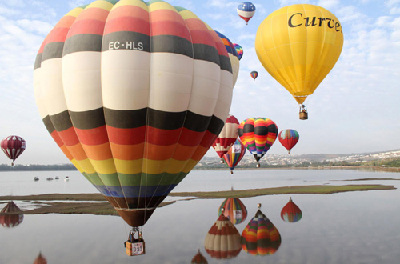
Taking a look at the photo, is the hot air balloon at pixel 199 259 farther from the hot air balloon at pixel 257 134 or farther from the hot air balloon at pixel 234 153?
the hot air balloon at pixel 234 153

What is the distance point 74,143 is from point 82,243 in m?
10.2

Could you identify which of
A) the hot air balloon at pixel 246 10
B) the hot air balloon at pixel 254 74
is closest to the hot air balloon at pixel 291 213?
the hot air balloon at pixel 254 74

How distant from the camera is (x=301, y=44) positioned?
60.0 ft

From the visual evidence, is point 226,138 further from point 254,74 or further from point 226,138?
point 254,74

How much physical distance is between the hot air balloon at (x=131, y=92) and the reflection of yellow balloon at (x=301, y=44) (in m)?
9.81

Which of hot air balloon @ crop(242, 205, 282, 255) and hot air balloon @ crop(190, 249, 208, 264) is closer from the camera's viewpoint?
hot air balloon @ crop(190, 249, 208, 264)

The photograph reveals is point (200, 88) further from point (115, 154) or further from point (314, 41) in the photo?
point (314, 41)

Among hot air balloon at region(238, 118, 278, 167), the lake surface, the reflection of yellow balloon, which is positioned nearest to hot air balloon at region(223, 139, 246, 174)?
hot air balloon at region(238, 118, 278, 167)

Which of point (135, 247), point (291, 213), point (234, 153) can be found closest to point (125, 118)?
point (135, 247)

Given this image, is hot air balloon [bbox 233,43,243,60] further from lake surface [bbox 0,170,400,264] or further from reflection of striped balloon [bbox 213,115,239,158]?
lake surface [bbox 0,170,400,264]

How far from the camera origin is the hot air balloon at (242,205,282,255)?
16.0m

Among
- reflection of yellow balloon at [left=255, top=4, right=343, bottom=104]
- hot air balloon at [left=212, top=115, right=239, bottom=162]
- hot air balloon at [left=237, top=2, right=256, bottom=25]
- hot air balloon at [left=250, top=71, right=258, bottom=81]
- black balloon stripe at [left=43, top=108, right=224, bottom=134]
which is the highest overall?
hot air balloon at [left=237, top=2, right=256, bottom=25]

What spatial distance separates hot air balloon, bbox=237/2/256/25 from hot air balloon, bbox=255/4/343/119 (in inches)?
318

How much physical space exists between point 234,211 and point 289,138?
16.2 meters
